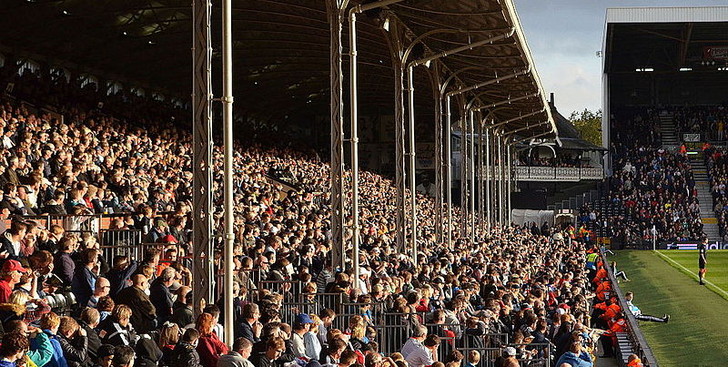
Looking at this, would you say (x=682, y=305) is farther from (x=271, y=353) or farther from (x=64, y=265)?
(x=271, y=353)

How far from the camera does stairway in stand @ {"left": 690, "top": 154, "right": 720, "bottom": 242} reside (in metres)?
74.2

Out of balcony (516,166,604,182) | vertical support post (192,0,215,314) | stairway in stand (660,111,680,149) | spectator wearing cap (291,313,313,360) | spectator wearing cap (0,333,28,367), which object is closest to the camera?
spectator wearing cap (0,333,28,367)

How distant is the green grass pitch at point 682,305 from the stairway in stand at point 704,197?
47.4ft

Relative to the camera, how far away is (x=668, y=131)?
87.2 m

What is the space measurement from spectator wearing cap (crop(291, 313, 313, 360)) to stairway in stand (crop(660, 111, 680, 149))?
256ft

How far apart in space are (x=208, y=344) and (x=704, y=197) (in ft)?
239

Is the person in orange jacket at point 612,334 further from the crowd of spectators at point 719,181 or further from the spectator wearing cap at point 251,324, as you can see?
the crowd of spectators at point 719,181

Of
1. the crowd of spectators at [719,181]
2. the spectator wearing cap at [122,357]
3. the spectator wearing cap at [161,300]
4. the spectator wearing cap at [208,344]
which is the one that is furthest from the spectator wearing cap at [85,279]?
the crowd of spectators at [719,181]

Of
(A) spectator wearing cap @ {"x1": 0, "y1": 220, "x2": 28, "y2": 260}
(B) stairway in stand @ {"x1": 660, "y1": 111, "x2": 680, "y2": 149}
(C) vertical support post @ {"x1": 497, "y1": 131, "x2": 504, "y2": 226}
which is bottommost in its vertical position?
(A) spectator wearing cap @ {"x1": 0, "y1": 220, "x2": 28, "y2": 260}

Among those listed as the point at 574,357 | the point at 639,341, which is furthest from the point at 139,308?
the point at 639,341

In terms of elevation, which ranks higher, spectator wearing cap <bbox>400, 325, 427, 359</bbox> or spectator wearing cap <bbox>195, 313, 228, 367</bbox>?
spectator wearing cap <bbox>195, 313, 228, 367</bbox>

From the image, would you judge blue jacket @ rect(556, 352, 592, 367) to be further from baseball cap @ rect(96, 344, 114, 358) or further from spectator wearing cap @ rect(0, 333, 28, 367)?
spectator wearing cap @ rect(0, 333, 28, 367)

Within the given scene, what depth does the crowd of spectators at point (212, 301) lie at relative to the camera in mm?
9961

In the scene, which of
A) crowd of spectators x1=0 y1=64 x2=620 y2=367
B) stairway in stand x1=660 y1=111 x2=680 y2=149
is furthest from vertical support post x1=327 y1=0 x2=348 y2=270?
stairway in stand x1=660 y1=111 x2=680 y2=149
